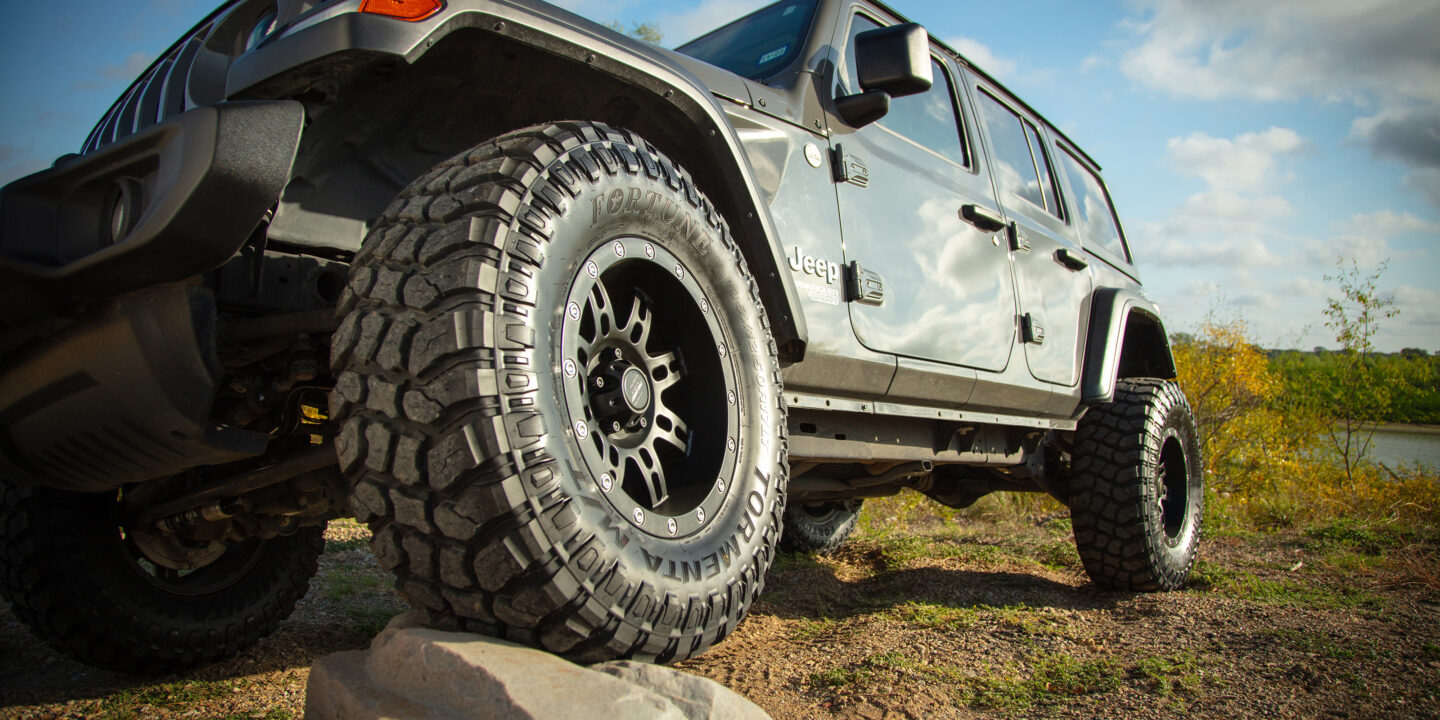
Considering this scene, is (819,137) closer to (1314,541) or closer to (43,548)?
(43,548)

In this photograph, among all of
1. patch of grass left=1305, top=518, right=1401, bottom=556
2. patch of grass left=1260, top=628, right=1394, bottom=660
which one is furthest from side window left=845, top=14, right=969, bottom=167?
patch of grass left=1305, top=518, right=1401, bottom=556

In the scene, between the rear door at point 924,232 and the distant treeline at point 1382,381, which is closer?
the rear door at point 924,232

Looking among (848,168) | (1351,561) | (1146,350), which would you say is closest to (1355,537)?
(1351,561)

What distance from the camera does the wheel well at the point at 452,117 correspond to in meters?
1.77

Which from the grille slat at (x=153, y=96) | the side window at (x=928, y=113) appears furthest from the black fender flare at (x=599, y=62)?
the side window at (x=928, y=113)

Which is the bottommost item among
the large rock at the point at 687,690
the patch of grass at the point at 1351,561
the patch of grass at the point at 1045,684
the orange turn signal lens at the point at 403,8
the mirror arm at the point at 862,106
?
the patch of grass at the point at 1351,561

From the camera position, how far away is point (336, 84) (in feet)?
5.37

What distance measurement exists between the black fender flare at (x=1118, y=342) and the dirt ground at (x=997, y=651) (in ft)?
3.29

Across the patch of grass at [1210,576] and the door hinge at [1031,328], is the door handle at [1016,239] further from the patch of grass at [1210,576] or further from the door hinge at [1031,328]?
the patch of grass at [1210,576]

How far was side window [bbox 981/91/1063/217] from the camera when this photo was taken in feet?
12.7

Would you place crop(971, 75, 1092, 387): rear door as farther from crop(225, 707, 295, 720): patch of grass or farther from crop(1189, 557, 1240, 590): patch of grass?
crop(225, 707, 295, 720): patch of grass

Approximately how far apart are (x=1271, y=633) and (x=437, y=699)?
285 cm

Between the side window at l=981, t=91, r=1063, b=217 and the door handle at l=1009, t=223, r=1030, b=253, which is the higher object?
the side window at l=981, t=91, r=1063, b=217

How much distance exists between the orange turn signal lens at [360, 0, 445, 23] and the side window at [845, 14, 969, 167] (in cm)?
170
